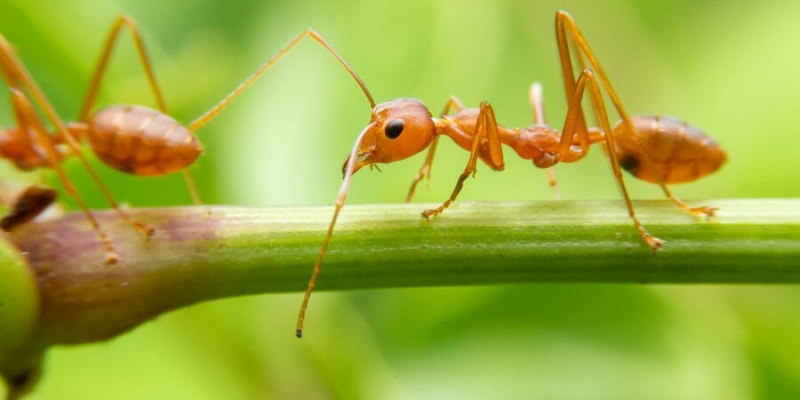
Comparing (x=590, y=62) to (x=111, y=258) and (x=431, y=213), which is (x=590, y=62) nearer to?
(x=431, y=213)

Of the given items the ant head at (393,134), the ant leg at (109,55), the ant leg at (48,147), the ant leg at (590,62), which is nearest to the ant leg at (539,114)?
the ant leg at (590,62)

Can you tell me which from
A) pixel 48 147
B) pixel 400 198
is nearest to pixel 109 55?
pixel 48 147

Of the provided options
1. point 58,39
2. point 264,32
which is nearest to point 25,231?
point 58,39

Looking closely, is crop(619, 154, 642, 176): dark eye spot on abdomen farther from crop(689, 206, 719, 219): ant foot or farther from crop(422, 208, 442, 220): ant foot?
crop(422, 208, 442, 220): ant foot

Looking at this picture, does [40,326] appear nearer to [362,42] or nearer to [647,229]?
[647,229]

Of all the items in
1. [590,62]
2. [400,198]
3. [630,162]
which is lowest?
[400,198]

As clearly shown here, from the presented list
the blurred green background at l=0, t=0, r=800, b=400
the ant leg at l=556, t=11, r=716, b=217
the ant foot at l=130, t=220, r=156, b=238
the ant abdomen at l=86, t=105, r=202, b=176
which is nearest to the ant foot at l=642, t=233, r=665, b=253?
the ant leg at l=556, t=11, r=716, b=217

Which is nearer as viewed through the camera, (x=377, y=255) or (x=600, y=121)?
(x=377, y=255)
